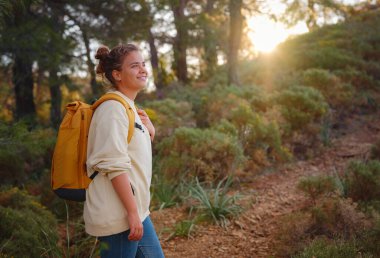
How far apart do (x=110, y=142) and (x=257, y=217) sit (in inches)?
143

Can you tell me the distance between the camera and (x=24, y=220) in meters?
4.02

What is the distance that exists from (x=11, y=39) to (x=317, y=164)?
6.20 metres

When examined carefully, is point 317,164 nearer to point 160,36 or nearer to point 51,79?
point 51,79

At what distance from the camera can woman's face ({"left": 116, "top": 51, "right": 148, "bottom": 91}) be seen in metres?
2.02

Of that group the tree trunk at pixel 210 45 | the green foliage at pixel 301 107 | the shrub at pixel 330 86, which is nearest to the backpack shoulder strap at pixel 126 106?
the green foliage at pixel 301 107

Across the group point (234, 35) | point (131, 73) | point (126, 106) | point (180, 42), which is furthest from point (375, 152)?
point (180, 42)

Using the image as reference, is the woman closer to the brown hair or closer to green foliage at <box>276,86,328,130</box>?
the brown hair

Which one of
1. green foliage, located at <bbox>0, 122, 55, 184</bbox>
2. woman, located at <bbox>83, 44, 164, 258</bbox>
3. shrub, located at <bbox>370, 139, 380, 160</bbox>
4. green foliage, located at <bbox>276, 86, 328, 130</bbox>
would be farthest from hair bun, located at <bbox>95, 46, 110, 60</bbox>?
green foliage, located at <bbox>276, 86, 328, 130</bbox>

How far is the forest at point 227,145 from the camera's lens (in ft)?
13.2

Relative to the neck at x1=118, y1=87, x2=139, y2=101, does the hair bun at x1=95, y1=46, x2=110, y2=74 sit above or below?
above

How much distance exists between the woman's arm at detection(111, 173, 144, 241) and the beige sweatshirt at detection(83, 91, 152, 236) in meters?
0.03

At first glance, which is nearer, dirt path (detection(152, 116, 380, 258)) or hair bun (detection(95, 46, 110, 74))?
hair bun (detection(95, 46, 110, 74))

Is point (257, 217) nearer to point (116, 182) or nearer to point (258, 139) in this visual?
point (258, 139)

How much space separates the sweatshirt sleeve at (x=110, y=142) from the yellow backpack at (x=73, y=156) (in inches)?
2.3
